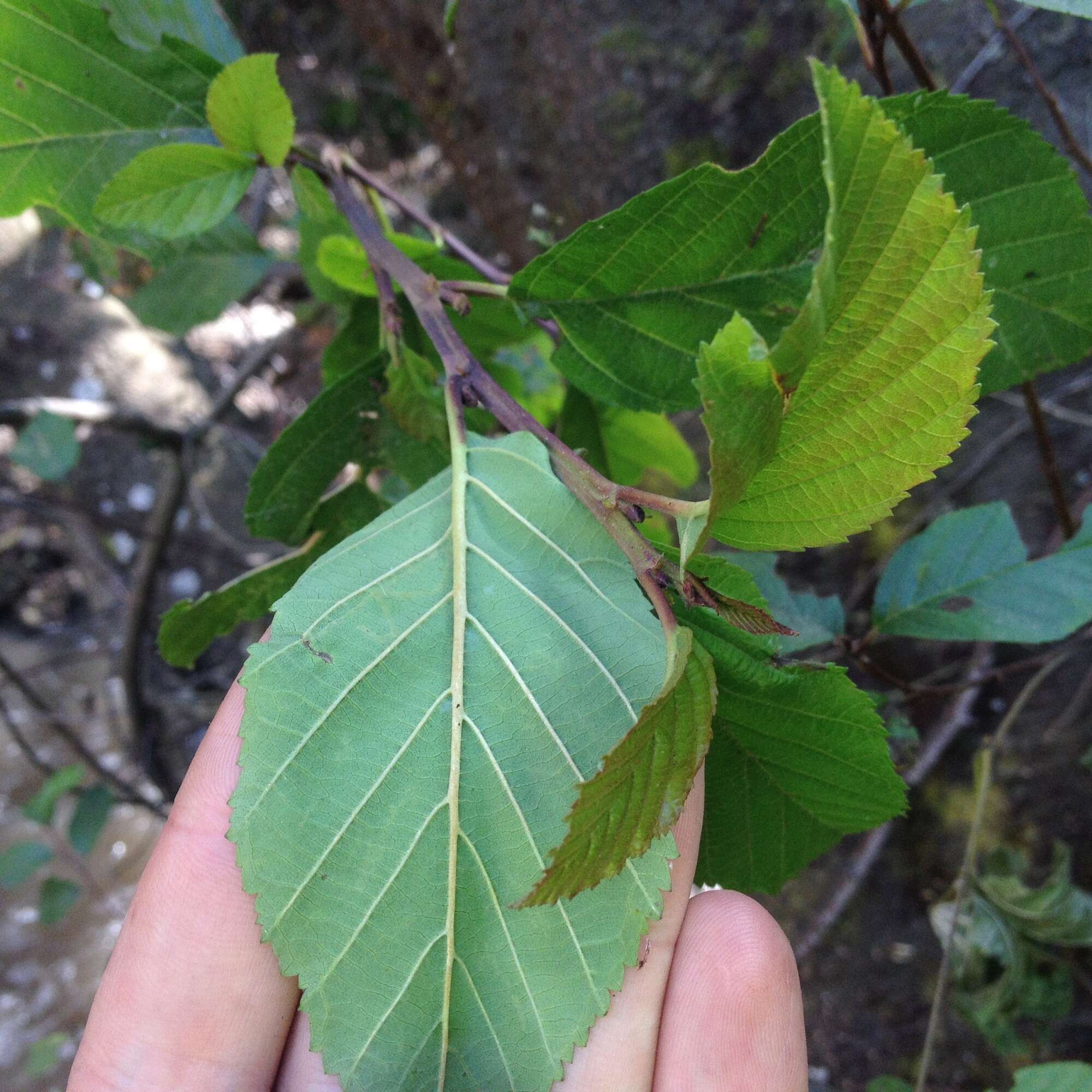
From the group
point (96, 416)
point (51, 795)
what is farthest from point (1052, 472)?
point (51, 795)

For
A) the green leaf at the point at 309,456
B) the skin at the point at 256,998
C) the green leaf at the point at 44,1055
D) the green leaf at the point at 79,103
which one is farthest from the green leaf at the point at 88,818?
the green leaf at the point at 79,103

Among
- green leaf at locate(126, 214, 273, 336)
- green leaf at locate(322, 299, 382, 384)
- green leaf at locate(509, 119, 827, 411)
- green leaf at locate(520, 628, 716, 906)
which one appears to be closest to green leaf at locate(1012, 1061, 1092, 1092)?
green leaf at locate(520, 628, 716, 906)

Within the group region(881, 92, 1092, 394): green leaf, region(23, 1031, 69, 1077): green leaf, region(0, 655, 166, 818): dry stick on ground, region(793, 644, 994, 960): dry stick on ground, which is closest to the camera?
region(881, 92, 1092, 394): green leaf

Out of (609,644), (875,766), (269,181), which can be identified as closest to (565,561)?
(609,644)

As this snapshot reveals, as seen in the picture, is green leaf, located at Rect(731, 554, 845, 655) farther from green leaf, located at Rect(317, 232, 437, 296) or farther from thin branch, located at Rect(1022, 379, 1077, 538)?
green leaf, located at Rect(317, 232, 437, 296)

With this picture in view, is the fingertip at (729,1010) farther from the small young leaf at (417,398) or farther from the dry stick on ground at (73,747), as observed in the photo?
the dry stick on ground at (73,747)

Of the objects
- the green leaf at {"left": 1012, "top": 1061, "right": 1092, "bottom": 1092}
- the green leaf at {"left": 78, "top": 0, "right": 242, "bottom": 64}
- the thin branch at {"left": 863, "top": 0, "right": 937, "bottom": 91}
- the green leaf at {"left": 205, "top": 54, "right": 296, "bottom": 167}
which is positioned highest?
the green leaf at {"left": 78, "top": 0, "right": 242, "bottom": 64}

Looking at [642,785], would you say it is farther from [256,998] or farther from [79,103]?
[79,103]
